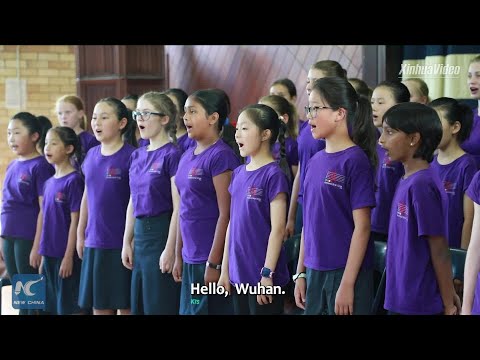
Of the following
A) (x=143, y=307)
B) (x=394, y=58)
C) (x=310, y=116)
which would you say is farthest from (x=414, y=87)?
(x=143, y=307)

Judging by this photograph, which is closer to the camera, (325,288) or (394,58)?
(325,288)

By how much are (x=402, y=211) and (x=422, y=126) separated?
0.80 ft

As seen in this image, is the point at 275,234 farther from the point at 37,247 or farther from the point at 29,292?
the point at 37,247

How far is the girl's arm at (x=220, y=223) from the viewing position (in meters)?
2.59

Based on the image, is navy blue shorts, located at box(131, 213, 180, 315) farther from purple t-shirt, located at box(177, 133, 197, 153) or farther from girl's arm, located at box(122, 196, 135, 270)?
purple t-shirt, located at box(177, 133, 197, 153)

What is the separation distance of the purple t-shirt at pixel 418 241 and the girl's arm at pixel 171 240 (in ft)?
2.98

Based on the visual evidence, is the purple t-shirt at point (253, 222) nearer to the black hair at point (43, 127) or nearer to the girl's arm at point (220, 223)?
the girl's arm at point (220, 223)

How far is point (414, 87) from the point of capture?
10.0 ft

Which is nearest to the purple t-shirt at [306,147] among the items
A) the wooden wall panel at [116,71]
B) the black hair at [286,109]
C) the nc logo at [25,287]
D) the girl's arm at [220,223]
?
the black hair at [286,109]

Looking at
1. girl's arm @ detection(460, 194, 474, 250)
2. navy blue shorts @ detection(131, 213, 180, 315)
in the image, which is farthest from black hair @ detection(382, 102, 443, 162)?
navy blue shorts @ detection(131, 213, 180, 315)

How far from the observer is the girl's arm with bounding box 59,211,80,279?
315 cm

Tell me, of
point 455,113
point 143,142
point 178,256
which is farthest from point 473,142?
point 143,142

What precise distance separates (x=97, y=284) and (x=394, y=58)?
5.72 feet
